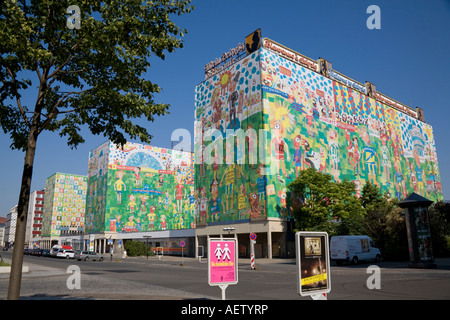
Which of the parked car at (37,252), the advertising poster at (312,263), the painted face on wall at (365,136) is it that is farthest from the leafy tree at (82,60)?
the painted face on wall at (365,136)

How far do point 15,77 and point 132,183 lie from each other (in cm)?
8768

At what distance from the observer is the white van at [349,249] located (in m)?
31.5

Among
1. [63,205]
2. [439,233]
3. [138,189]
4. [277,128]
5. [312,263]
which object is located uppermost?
[277,128]

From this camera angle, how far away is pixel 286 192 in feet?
180

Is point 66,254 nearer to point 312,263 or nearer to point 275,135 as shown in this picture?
point 275,135

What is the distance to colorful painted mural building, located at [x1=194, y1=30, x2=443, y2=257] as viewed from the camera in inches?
2138

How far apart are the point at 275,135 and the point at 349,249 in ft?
86.7

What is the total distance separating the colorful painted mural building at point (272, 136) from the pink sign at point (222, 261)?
42177 mm

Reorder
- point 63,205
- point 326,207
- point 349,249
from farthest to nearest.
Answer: point 63,205, point 326,207, point 349,249

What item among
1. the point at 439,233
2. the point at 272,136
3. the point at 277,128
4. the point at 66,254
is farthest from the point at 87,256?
the point at 439,233

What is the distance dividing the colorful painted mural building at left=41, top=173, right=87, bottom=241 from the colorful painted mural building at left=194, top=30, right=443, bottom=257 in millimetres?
86610

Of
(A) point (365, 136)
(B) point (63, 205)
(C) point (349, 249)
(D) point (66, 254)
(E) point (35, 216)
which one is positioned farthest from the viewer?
(E) point (35, 216)

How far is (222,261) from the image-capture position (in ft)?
27.8

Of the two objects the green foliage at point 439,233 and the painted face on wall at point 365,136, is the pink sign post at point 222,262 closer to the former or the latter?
the green foliage at point 439,233
